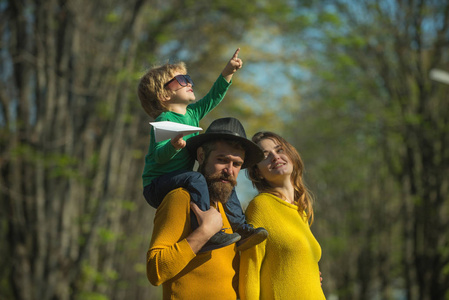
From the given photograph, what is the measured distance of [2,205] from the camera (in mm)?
11039

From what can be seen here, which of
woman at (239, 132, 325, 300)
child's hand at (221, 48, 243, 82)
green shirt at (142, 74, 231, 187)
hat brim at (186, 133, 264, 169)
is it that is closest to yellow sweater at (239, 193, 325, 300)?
woman at (239, 132, 325, 300)

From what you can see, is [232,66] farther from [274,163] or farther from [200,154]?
[274,163]

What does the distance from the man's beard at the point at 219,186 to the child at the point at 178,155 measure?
51mm

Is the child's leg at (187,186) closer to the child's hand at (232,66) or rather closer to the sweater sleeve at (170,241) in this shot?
the sweater sleeve at (170,241)

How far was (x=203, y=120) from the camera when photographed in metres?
15.5

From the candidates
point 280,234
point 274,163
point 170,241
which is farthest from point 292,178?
point 170,241

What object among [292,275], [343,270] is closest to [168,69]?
[292,275]

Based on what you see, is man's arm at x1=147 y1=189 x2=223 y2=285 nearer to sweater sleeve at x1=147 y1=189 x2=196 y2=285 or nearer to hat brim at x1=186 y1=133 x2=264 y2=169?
sweater sleeve at x1=147 y1=189 x2=196 y2=285

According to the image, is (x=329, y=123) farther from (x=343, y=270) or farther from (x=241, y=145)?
(x=241, y=145)

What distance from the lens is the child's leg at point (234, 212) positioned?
143 inches

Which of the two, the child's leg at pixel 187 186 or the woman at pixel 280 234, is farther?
the woman at pixel 280 234

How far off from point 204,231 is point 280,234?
620mm

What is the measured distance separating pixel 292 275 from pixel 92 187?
877 cm

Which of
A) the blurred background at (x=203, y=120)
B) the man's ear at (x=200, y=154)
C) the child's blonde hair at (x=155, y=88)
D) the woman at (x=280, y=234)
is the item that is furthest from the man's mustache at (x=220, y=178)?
the blurred background at (x=203, y=120)
